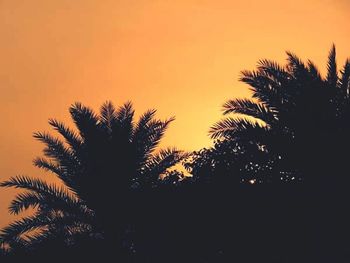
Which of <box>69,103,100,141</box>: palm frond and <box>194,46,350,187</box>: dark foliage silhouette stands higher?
<box>69,103,100,141</box>: palm frond

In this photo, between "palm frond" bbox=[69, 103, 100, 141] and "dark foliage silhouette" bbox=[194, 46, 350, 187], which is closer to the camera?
"dark foliage silhouette" bbox=[194, 46, 350, 187]

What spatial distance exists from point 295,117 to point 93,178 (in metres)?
4.99

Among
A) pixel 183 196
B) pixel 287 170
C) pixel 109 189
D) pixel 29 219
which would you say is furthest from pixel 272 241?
pixel 29 219

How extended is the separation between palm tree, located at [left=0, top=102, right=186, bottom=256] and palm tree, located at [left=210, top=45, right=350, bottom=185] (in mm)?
2718

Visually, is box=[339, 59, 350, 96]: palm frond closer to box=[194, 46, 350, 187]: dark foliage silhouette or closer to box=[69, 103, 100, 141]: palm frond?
box=[194, 46, 350, 187]: dark foliage silhouette

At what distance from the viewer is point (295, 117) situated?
40.1 ft

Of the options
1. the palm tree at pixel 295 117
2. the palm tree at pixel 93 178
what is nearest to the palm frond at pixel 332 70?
the palm tree at pixel 295 117

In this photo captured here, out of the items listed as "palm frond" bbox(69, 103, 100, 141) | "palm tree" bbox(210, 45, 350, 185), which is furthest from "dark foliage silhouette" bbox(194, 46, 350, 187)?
"palm frond" bbox(69, 103, 100, 141)

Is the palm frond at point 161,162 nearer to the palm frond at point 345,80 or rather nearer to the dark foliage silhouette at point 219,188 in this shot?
the dark foliage silhouette at point 219,188

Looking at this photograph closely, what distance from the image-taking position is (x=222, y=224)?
12086mm

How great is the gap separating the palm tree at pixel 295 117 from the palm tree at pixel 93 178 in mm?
2718

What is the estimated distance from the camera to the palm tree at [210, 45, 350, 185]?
11.7 m

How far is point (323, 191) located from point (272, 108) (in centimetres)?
235

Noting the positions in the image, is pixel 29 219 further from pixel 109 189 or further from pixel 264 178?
pixel 264 178
